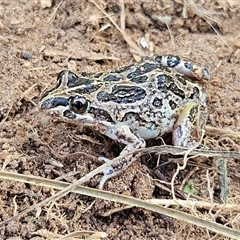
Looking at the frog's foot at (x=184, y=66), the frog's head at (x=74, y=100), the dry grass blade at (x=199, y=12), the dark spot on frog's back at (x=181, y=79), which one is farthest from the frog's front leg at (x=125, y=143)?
the dry grass blade at (x=199, y=12)

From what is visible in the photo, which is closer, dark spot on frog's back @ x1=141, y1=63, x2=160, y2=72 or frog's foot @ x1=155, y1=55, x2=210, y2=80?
dark spot on frog's back @ x1=141, y1=63, x2=160, y2=72

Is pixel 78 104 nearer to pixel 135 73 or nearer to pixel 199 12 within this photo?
pixel 135 73

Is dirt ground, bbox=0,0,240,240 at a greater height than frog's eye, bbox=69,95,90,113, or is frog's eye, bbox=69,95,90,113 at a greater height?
frog's eye, bbox=69,95,90,113

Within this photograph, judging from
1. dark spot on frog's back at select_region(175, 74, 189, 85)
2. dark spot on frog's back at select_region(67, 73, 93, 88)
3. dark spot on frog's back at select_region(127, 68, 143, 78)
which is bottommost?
dark spot on frog's back at select_region(175, 74, 189, 85)

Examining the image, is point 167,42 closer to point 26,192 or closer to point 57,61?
point 57,61

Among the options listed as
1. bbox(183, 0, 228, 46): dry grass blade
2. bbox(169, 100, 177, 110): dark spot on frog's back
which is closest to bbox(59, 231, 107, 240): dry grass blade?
bbox(169, 100, 177, 110): dark spot on frog's back

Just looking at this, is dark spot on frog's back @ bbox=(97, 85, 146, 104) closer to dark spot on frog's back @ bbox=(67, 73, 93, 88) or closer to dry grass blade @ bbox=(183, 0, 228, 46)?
dark spot on frog's back @ bbox=(67, 73, 93, 88)

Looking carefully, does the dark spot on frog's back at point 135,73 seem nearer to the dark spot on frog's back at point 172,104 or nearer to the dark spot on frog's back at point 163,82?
the dark spot on frog's back at point 163,82
